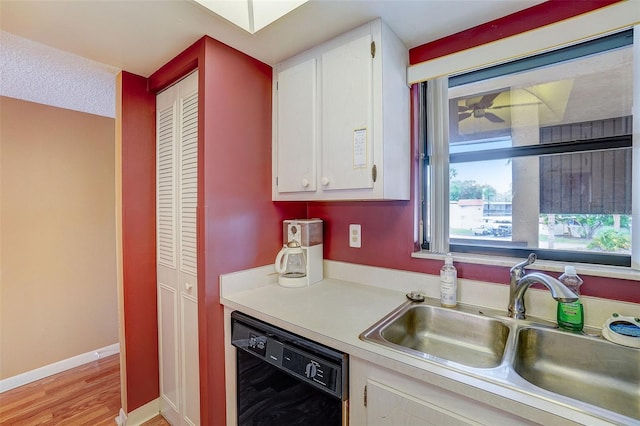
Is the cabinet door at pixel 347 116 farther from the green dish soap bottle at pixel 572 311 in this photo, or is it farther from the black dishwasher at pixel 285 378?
the green dish soap bottle at pixel 572 311

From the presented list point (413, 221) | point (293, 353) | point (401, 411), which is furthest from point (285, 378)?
point (413, 221)

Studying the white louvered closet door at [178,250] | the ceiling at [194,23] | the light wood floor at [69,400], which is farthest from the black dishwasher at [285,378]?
the ceiling at [194,23]

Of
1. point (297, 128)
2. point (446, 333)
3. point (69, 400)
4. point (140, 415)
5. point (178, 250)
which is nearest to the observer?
point (446, 333)

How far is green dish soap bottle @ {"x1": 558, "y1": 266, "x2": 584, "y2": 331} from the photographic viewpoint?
1.04 meters

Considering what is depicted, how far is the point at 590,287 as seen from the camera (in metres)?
1.09

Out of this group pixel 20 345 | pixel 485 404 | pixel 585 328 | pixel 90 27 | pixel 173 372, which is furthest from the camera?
pixel 20 345

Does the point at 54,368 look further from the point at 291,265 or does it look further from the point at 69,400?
the point at 291,265

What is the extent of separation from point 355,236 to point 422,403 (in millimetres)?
960

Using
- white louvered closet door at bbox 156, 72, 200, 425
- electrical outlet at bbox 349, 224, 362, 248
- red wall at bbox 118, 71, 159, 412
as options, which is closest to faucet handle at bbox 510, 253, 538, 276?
electrical outlet at bbox 349, 224, 362, 248

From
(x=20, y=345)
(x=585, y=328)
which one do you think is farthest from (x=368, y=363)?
(x=20, y=345)

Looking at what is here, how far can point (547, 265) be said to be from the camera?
118cm

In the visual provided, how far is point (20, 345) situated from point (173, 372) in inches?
58.3

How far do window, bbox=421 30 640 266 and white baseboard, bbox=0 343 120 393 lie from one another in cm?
287

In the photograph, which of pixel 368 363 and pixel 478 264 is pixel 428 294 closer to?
pixel 478 264
